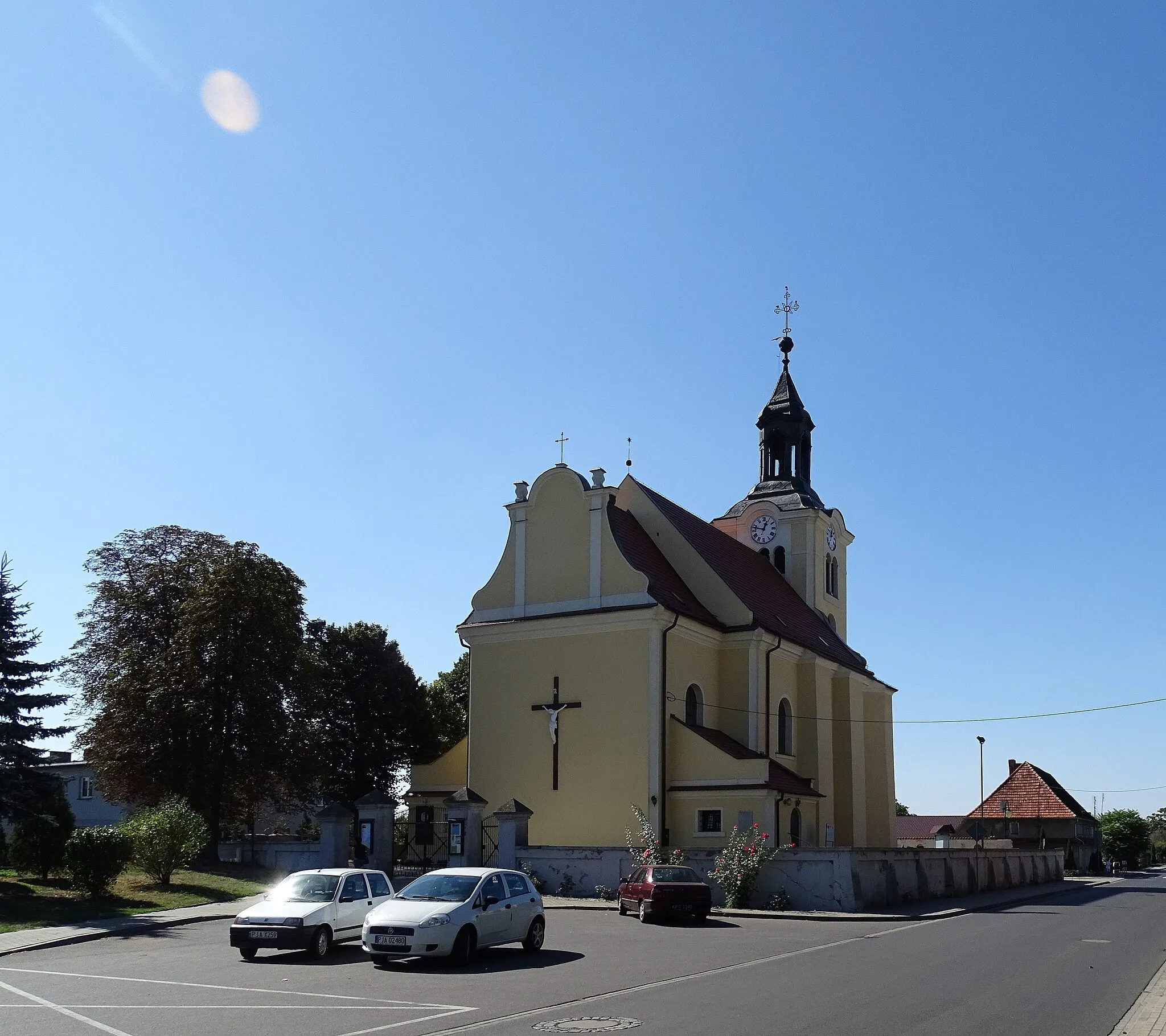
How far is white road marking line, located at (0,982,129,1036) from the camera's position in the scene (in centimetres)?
1111

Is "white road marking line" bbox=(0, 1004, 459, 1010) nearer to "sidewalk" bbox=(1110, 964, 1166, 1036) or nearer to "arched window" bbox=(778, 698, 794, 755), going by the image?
"sidewalk" bbox=(1110, 964, 1166, 1036)

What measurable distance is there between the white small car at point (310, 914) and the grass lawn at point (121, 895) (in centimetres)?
665

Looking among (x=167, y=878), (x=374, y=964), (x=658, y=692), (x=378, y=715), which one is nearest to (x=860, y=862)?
(x=658, y=692)

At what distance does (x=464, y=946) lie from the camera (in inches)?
643

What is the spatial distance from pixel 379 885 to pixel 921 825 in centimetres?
8521

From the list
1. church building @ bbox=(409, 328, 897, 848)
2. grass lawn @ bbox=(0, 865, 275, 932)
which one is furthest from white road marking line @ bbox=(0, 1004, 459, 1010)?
church building @ bbox=(409, 328, 897, 848)

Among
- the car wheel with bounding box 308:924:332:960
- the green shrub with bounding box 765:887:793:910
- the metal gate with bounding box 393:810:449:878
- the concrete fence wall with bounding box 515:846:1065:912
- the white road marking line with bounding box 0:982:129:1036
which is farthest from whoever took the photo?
the metal gate with bounding box 393:810:449:878

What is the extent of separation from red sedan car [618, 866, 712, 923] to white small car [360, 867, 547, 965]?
5.58m

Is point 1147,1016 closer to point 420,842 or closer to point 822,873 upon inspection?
point 822,873

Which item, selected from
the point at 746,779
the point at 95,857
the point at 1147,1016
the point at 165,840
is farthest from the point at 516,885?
the point at 746,779

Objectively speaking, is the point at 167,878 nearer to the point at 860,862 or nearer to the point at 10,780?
the point at 10,780

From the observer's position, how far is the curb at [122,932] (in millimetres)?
19484

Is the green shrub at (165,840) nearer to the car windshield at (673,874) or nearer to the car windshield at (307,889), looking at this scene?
the car windshield at (307,889)

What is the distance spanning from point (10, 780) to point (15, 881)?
3698 millimetres
